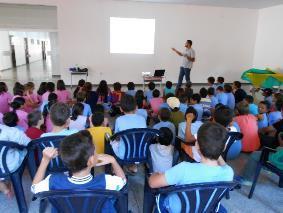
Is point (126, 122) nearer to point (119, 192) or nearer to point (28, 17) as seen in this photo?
point (119, 192)

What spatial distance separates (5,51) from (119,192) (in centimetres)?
1231

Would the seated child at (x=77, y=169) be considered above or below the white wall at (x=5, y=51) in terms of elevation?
below

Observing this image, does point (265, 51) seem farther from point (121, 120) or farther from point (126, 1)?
point (121, 120)

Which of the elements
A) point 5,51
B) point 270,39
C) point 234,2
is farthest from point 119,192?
point 5,51

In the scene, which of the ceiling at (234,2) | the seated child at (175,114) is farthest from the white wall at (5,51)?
the seated child at (175,114)

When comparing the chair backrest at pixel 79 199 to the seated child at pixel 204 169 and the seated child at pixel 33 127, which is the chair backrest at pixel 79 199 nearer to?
the seated child at pixel 204 169

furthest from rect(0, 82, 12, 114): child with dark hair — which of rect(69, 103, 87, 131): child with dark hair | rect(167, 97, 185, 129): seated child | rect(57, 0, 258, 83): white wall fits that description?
rect(57, 0, 258, 83): white wall

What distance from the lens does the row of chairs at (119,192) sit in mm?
1182

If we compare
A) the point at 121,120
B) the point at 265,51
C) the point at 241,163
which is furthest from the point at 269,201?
the point at 265,51

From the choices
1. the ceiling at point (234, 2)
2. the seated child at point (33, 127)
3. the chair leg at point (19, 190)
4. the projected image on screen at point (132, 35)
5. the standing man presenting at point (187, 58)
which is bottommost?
the chair leg at point (19, 190)

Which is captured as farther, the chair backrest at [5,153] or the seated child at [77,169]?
the chair backrest at [5,153]

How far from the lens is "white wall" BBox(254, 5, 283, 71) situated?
8055mm

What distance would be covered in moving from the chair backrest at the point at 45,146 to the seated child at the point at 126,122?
468 mm

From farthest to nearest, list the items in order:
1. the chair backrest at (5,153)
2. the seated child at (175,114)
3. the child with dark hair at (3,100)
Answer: the child with dark hair at (3,100) → the seated child at (175,114) → the chair backrest at (5,153)
